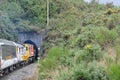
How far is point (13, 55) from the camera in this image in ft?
94.4

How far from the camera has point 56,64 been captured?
1557 cm

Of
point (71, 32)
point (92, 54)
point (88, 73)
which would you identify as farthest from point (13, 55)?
point (88, 73)

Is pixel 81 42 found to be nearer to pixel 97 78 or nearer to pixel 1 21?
pixel 97 78

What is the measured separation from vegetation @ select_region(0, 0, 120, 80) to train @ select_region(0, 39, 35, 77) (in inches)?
92.2

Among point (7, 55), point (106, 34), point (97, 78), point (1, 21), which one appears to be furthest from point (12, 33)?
point (97, 78)

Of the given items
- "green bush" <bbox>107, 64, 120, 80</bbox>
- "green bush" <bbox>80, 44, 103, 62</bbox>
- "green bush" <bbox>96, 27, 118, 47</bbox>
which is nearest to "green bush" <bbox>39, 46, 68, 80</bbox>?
"green bush" <bbox>80, 44, 103, 62</bbox>

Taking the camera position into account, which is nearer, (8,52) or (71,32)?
(8,52)

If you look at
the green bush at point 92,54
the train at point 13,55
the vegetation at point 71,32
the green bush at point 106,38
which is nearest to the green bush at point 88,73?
the vegetation at point 71,32

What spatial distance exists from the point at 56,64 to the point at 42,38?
2391 centimetres

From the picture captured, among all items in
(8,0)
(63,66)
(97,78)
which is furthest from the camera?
(8,0)

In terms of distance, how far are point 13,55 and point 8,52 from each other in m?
2.68

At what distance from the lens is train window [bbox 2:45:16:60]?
24.2 m

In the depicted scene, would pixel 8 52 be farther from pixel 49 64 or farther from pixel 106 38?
pixel 49 64

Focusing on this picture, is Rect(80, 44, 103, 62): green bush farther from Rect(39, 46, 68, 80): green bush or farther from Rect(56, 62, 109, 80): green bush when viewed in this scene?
Rect(56, 62, 109, 80): green bush
